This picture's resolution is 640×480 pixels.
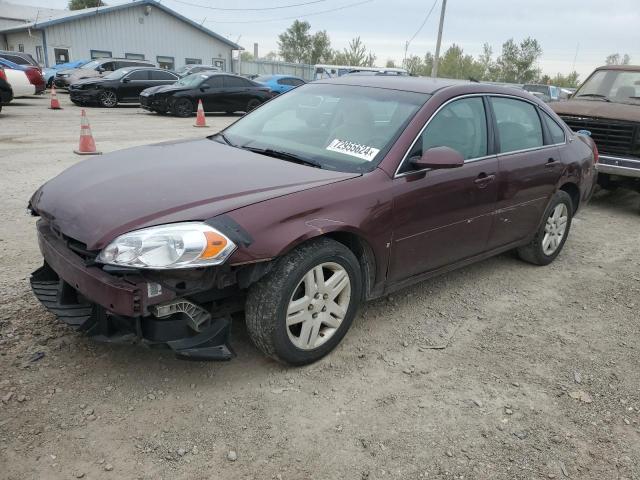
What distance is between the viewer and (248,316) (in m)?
2.84

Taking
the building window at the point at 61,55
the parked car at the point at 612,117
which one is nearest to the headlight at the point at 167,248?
the parked car at the point at 612,117

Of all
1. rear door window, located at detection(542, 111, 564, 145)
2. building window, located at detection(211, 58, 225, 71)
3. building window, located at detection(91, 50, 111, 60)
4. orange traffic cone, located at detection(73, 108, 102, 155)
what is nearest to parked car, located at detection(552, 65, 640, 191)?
rear door window, located at detection(542, 111, 564, 145)

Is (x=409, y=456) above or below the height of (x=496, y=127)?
below

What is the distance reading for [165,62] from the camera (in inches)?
1398

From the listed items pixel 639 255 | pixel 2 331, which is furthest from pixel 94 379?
Answer: pixel 639 255

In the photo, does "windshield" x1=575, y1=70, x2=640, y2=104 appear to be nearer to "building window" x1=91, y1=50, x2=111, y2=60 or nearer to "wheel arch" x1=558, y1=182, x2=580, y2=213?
"wheel arch" x1=558, y1=182, x2=580, y2=213

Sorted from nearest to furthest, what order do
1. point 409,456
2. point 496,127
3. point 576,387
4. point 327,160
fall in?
point 409,456 < point 576,387 < point 327,160 < point 496,127

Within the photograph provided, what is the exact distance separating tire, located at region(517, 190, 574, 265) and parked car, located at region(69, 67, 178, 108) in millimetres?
16730

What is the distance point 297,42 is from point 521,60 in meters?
28.0

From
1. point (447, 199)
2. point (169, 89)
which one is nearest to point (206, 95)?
point (169, 89)

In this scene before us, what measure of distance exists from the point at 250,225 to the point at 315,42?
67.6 meters

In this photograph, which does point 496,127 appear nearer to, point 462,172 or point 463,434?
point 462,172

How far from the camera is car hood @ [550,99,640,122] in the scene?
719 cm

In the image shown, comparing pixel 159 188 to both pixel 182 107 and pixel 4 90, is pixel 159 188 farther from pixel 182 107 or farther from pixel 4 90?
pixel 182 107
